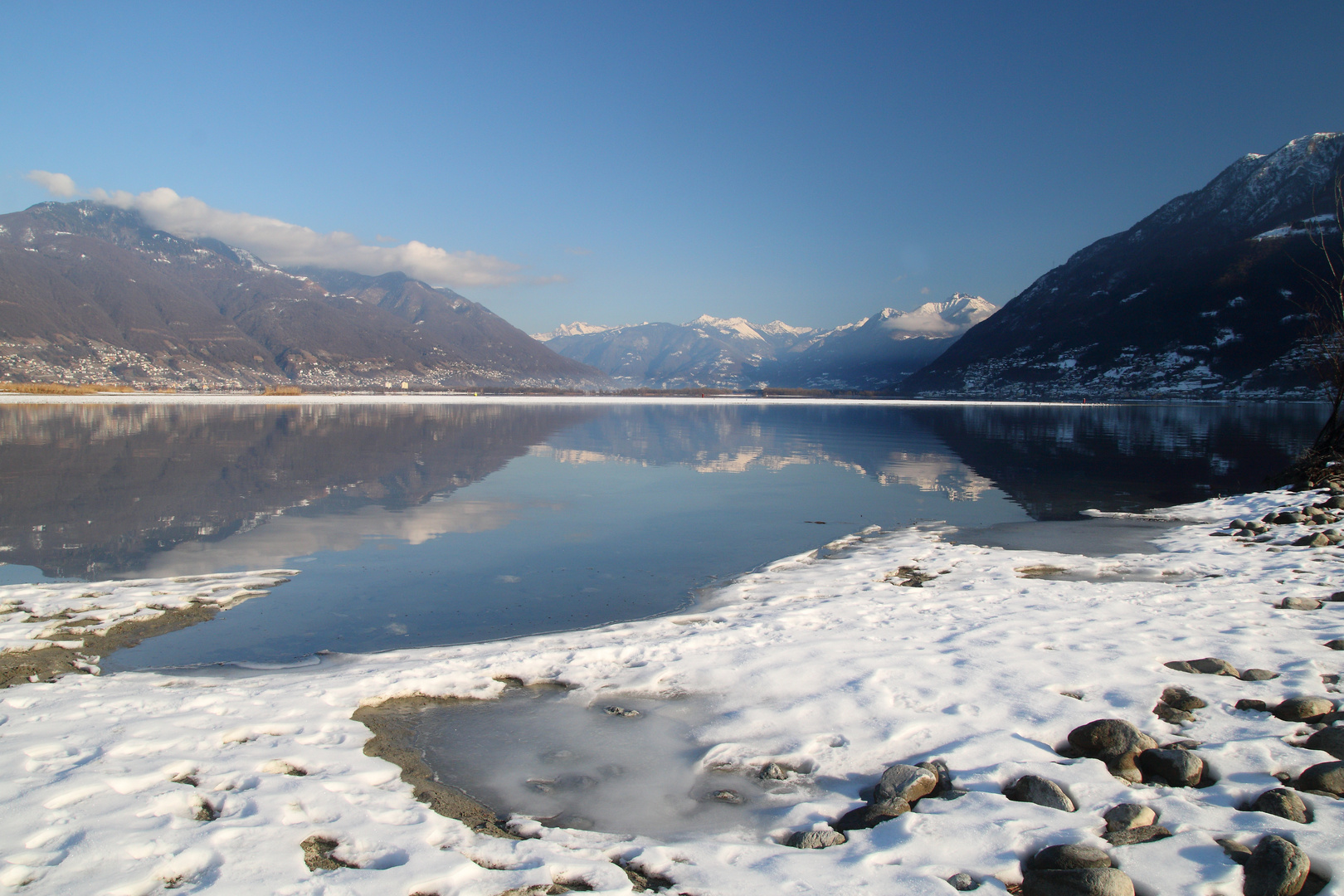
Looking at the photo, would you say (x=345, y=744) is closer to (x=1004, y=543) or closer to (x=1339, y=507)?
(x=1004, y=543)

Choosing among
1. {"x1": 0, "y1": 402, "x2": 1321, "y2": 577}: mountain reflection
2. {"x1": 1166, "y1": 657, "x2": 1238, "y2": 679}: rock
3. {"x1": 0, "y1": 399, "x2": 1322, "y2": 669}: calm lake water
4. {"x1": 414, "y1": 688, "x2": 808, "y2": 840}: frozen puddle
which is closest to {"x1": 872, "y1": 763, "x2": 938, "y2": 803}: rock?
{"x1": 414, "y1": 688, "x2": 808, "y2": 840}: frozen puddle

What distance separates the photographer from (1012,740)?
6.16 metres

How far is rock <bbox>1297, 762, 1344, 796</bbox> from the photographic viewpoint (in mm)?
5043

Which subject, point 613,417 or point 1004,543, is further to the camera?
point 613,417

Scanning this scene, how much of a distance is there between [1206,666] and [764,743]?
4.90m

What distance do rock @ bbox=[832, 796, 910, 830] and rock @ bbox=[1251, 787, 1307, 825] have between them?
7.70ft

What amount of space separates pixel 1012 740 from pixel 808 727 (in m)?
1.73

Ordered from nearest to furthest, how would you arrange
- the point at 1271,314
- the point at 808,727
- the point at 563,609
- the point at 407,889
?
the point at 407,889 < the point at 808,727 < the point at 563,609 < the point at 1271,314

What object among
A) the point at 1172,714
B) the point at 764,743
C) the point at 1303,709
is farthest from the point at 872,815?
the point at 1303,709

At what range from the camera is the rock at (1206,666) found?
292 inches

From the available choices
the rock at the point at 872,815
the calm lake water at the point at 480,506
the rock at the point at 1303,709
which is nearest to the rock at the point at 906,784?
the rock at the point at 872,815

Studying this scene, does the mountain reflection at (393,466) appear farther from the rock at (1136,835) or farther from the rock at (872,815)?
the rock at (1136,835)

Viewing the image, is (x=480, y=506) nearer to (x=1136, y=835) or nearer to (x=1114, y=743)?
(x=1114, y=743)

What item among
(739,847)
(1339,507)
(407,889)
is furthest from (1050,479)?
(407,889)
